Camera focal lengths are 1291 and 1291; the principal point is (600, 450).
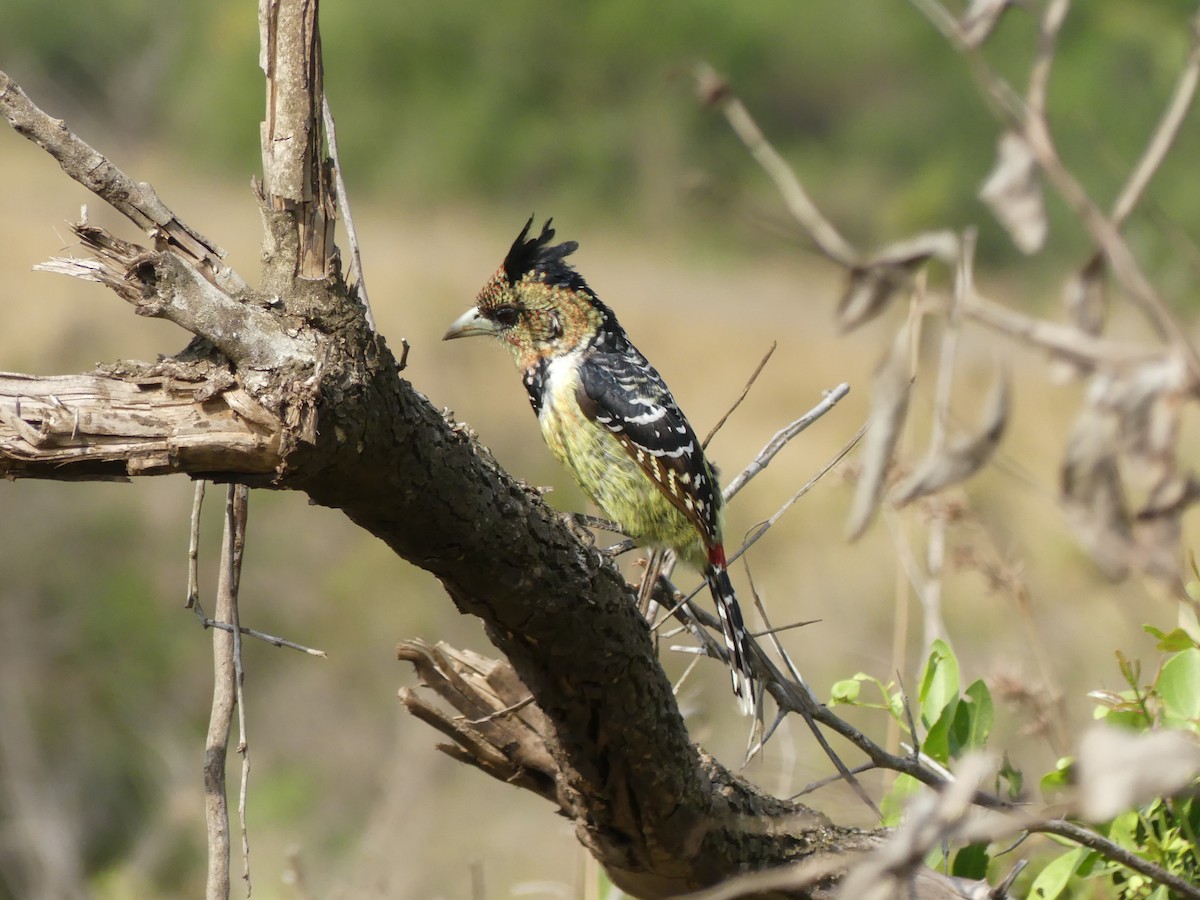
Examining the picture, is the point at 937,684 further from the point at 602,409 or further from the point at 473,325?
the point at 473,325

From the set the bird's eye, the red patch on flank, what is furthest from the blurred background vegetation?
the bird's eye

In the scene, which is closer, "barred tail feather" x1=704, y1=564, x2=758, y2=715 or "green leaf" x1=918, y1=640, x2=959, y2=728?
"green leaf" x1=918, y1=640, x2=959, y2=728

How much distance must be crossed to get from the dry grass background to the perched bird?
564 mm

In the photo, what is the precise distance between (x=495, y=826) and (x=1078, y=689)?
4667mm

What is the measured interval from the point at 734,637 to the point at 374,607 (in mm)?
10271

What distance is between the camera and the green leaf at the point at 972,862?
2.72 meters

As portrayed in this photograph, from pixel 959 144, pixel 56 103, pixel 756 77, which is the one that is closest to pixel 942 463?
pixel 56 103

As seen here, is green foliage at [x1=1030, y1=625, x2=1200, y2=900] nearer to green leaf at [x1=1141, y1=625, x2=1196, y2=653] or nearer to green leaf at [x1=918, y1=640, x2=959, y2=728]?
green leaf at [x1=1141, y1=625, x2=1196, y2=653]

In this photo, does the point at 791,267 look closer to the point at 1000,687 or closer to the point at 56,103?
the point at 56,103

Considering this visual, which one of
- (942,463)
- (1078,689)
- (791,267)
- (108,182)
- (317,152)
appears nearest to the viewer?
(942,463)

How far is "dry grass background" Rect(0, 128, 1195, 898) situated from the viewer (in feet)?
28.2

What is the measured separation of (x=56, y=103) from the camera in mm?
22172

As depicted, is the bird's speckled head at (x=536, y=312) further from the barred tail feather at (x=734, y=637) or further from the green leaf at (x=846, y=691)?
the green leaf at (x=846, y=691)

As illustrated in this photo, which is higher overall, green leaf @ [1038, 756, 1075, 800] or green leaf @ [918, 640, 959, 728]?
green leaf @ [918, 640, 959, 728]
